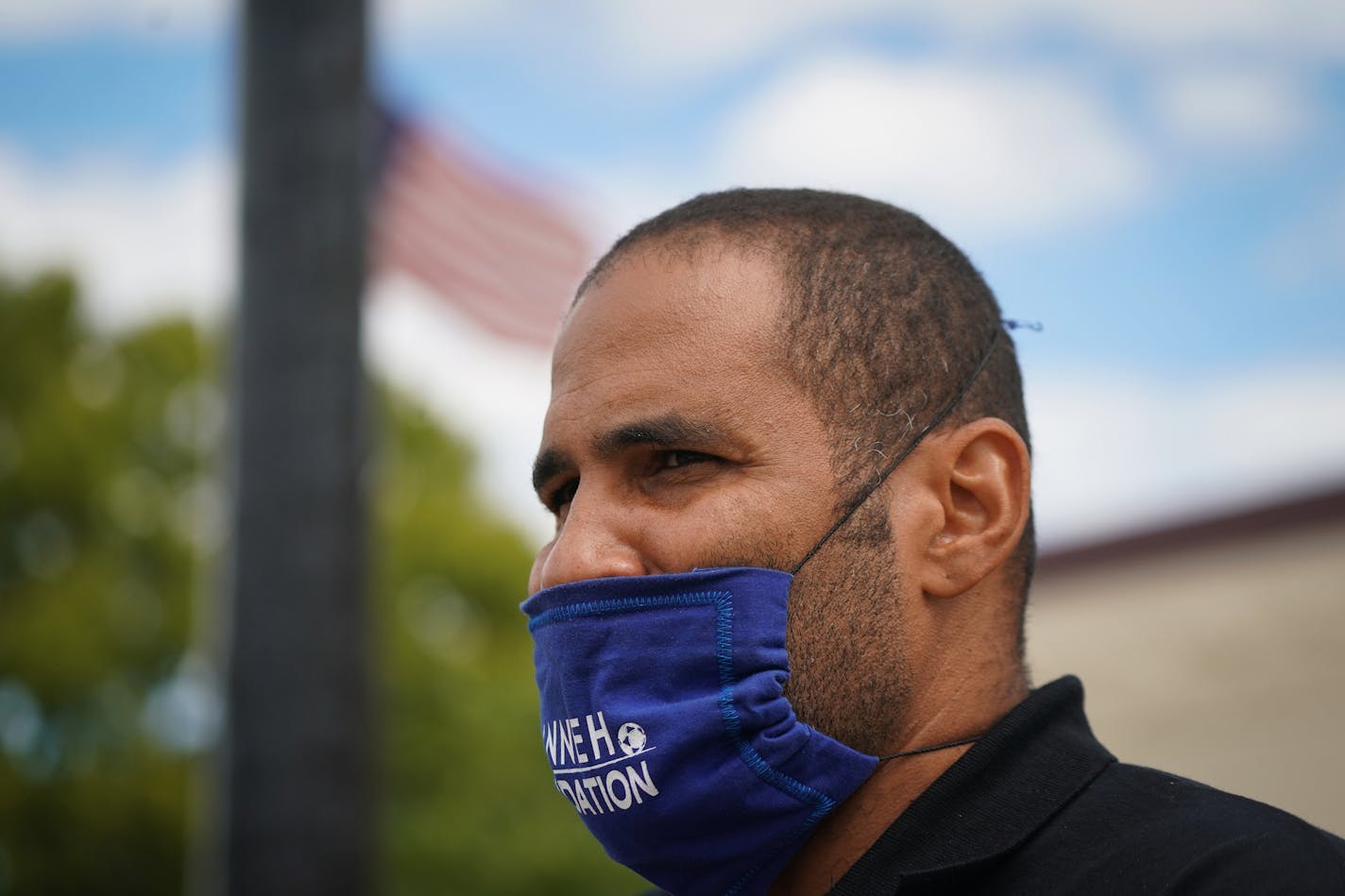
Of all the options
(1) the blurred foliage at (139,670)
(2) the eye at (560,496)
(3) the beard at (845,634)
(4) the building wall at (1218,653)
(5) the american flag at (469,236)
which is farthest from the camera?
(1) the blurred foliage at (139,670)

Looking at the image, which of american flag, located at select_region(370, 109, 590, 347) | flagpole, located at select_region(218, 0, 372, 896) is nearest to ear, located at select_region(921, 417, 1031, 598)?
flagpole, located at select_region(218, 0, 372, 896)

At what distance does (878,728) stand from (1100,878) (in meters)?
0.41

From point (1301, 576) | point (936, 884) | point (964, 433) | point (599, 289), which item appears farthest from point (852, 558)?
point (1301, 576)

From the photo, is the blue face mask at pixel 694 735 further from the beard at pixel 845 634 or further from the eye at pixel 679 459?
the eye at pixel 679 459

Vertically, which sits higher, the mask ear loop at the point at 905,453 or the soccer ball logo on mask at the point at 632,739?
the mask ear loop at the point at 905,453

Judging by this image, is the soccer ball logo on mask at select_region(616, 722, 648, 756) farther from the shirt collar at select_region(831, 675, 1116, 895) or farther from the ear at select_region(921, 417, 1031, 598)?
the ear at select_region(921, 417, 1031, 598)

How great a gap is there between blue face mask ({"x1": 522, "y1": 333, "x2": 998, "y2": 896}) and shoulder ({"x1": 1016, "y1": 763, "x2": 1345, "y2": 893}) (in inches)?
13.2

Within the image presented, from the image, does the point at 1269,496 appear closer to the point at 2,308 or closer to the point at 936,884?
the point at 936,884

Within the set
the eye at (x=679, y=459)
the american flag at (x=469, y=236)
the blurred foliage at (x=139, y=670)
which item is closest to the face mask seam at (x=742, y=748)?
the eye at (x=679, y=459)

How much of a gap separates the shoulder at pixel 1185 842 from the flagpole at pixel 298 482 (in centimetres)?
364

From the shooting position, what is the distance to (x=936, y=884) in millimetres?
1945

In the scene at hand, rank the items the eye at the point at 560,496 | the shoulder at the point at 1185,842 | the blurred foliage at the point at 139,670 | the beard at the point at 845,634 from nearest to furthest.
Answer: the shoulder at the point at 1185,842 → the beard at the point at 845,634 → the eye at the point at 560,496 → the blurred foliage at the point at 139,670

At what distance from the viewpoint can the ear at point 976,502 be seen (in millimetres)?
2240

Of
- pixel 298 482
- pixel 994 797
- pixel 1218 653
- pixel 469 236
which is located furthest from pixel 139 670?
pixel 994 797
